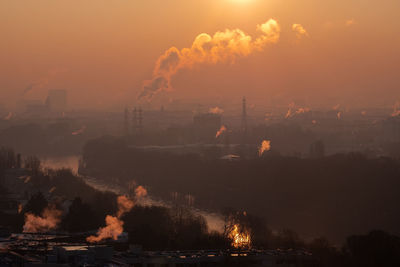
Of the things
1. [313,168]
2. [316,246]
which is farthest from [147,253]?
[313,168]

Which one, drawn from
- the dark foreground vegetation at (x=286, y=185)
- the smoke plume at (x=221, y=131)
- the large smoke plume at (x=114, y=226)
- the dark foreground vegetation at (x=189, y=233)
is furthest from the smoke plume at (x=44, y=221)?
the smoke plume at (x=221, y=131)

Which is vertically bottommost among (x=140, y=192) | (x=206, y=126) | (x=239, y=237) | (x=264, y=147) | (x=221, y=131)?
(x=239, y=237)

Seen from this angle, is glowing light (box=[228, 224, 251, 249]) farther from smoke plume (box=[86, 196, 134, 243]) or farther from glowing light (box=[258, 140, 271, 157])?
glowing light (box=[258, 140, 271, 157])

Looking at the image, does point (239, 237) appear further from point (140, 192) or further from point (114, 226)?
point (140, 192)

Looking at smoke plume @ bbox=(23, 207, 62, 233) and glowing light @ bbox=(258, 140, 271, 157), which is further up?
glowing light @ bbox=(258, 140, 271, 157)

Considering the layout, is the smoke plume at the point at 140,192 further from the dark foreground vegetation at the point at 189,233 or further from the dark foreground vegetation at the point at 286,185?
the dark foreground vegetation at the point at 189,233

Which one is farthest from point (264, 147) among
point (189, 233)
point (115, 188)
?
point (189, 233)

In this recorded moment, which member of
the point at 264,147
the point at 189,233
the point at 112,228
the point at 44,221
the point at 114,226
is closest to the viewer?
the point at 112,228

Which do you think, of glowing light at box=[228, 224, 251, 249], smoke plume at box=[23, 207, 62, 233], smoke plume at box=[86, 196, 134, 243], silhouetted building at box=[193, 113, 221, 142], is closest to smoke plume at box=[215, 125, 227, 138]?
silhouetted building at box=[193, 113, 221, 142]

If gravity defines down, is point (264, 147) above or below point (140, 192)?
above
